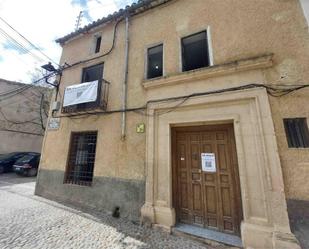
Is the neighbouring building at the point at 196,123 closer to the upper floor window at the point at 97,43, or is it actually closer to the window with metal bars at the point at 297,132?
the window with metal bars at the point at 297,132

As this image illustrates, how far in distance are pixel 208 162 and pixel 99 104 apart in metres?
3.82

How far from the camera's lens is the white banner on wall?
550 cm

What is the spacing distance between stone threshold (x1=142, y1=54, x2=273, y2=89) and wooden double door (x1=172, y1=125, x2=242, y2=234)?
4.30ft

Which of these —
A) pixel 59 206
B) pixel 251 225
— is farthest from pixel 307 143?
pixel 59 206

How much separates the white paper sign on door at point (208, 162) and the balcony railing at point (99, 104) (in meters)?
3.57

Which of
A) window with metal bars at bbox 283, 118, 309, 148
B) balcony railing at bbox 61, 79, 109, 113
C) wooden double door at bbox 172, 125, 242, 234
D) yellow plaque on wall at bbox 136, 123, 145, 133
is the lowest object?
wooden double door at bbox 172, 125, 242, 234

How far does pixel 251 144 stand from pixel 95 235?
12.8ft

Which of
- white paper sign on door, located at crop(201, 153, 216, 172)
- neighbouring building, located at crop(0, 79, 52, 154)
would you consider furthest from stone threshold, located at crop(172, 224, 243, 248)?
neighbouring building, located at crop(0, 79, 52, 154)

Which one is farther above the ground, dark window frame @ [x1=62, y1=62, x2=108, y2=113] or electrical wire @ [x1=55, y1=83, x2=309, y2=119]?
dark window frame @ [x1=62, y1=62, x2=108, y2=113]

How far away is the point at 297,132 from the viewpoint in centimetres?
322

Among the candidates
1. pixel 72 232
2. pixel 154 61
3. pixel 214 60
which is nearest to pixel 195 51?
pixel 214 60

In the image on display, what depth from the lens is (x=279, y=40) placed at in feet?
12.2

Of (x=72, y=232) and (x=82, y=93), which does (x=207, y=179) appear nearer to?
(x=72, y=232)

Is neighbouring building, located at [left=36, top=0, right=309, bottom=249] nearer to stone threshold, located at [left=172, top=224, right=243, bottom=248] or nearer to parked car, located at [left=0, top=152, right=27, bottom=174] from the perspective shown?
stone threshold, located at [left=172, top=224, right=243, bottom=248]
